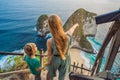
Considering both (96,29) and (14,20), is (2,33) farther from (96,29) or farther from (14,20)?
(96,29)

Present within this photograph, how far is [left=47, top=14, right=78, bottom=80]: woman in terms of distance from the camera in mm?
3059

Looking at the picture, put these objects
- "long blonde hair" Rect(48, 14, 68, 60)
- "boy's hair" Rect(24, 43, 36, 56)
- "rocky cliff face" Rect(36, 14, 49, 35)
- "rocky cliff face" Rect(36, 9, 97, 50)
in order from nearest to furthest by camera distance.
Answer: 1. "long blonde hair" Rect(48, 14, 68, 60)
2. "boy's hair" Rect(24, 43, 36, 56)
3. "rocky cliff face" Rect(36, 14, 49, 35)
4. "rocky cliff face" Rect(36, 9, 97, 50)

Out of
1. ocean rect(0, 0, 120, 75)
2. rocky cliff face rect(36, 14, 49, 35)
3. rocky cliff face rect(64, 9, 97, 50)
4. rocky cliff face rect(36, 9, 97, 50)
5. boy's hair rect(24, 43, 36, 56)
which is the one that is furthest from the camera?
rocky cliff face rect(64, 9, 97, 50)

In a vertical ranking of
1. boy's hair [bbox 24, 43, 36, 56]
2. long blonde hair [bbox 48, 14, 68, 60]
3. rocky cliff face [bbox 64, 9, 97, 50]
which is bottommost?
rocky cliff face [bbox 64, 9, 97, 50]

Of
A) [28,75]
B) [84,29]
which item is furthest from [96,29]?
[28,75]

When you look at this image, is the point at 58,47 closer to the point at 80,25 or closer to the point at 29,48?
the point at 29,48

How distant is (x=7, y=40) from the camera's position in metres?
22.9

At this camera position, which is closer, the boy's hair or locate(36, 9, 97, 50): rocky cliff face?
the boy's hair

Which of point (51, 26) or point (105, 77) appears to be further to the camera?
point (51, 26)

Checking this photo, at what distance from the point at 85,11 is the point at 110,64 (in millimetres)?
28349

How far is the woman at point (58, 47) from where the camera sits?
10.0 ft

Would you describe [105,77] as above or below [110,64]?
above

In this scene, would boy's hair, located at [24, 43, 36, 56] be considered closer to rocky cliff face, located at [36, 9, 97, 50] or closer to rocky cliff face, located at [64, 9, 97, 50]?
rocky cliff face, located at [36, 9, 97, 50]

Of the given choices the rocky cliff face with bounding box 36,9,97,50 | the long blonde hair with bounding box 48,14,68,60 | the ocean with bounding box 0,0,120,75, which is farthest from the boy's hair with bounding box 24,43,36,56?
the rocky cliff face with bounding box 36,9,97,50
